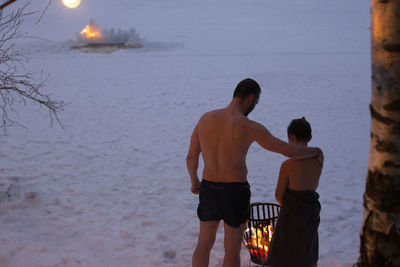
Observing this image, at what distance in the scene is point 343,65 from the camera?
13.5 m

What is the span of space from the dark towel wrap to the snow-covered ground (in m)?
0.93

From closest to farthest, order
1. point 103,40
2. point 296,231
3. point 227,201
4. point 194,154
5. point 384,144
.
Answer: point 384,144
point 296,231
point 227,201
point 194,154
point 103,40

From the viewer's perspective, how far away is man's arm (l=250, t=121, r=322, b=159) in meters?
2.65

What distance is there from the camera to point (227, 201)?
2.87m

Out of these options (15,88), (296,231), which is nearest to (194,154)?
(296,231)

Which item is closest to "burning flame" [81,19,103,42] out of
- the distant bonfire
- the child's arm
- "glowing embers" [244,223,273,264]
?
the distant bonfire

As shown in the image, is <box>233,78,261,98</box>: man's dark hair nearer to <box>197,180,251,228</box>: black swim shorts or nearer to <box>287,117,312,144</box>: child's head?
<box>287,117,312,144</box>: child's head

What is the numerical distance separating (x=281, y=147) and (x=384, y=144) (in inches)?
38.8

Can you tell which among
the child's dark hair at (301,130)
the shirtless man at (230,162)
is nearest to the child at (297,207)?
the child's dark hair at (301,130)

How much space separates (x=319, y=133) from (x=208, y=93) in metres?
3.61

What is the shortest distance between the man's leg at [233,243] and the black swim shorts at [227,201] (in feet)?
0.16

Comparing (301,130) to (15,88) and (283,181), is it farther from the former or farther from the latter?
(15,88)

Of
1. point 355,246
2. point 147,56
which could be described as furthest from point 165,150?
point 147,56

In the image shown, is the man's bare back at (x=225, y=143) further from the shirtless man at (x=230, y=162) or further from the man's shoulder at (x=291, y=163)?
the man's shoulder at (x=291, y=163)
